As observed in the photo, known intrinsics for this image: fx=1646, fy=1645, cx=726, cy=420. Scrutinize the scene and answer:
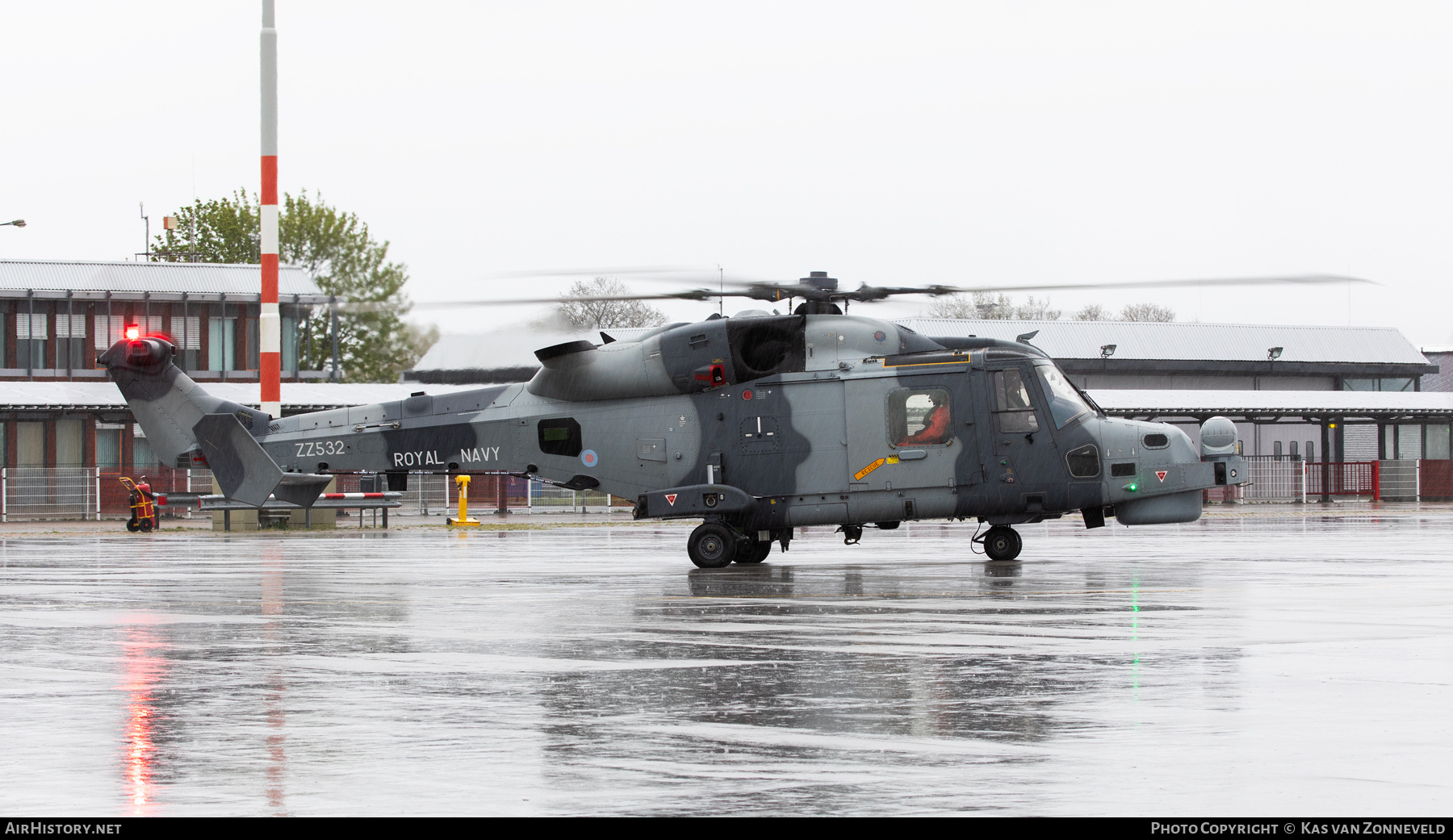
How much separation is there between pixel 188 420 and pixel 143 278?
38934mm

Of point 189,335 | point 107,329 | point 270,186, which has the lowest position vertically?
point 189,335

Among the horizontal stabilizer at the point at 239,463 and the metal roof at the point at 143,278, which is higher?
the metal roof at the point at 143,278

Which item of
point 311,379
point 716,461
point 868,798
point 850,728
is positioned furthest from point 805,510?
point 311,379

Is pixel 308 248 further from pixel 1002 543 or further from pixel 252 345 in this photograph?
pixel 1002 543

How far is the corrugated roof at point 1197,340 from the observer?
76.6 metres

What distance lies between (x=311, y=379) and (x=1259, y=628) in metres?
57.8

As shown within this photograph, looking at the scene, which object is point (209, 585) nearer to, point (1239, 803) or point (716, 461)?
point (716, 461)

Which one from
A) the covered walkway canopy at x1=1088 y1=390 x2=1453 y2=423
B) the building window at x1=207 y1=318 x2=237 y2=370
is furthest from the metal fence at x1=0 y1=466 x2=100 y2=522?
the covered walkway canopy at x1=1088 y1=390 x2=1453 y2=423

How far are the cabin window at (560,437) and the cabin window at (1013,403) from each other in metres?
5.75

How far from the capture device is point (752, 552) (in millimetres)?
22734

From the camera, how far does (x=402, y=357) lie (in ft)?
91.5

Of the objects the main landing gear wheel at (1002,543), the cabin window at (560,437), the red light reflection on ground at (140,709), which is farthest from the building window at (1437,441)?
the red light reflection on ground at (140,709)

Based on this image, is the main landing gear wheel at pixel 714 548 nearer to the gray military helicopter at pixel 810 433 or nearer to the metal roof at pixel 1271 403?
the gray military helicopter at pixel 810 433

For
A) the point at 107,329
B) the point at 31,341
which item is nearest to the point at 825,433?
the point at 107,329
